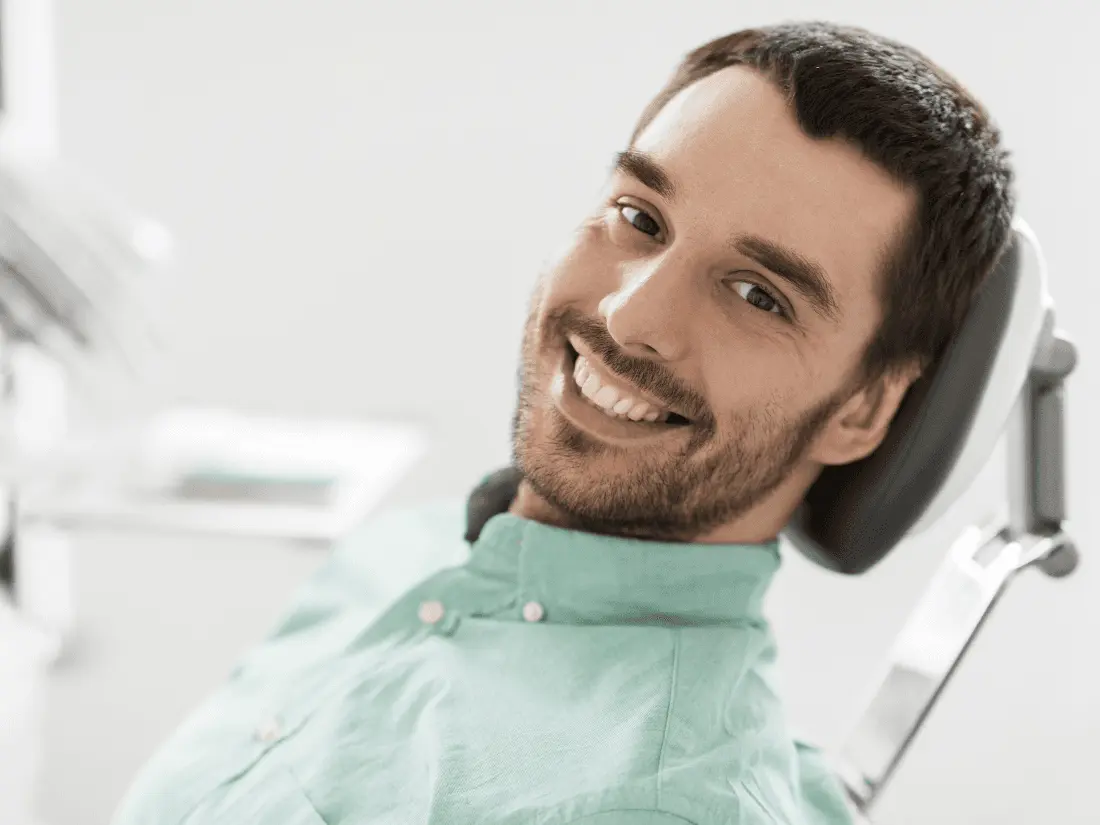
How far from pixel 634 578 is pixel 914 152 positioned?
0.42m

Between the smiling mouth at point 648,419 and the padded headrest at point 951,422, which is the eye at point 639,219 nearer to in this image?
the smiling mouth at point 648,419

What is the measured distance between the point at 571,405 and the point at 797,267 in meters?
0.23

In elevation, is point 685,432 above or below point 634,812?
above

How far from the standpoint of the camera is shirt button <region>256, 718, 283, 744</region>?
99 centimetres

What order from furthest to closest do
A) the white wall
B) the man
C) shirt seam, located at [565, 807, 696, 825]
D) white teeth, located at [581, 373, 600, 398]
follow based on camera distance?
the white wall → white teeth, located at [581, 373, 600, 398] → the man → shirt seam, located at [565, 807, 696, 825]

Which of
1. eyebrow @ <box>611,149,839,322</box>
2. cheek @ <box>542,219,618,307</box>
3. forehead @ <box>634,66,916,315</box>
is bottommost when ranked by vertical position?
cheek @ <box>542,219,618,307</box>

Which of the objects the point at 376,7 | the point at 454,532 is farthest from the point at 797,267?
the point at 376,7

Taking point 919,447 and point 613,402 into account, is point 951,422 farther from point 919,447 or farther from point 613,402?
point 613,402

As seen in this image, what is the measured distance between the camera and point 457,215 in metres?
1.92

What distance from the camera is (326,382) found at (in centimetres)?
203

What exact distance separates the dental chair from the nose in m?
0.22

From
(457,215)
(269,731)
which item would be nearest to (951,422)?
(269,731)

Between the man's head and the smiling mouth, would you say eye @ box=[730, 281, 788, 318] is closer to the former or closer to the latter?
the man's head

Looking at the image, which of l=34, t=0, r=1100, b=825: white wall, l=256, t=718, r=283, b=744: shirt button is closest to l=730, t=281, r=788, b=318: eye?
l=256, t=718, r=283, b=744: shirt button
